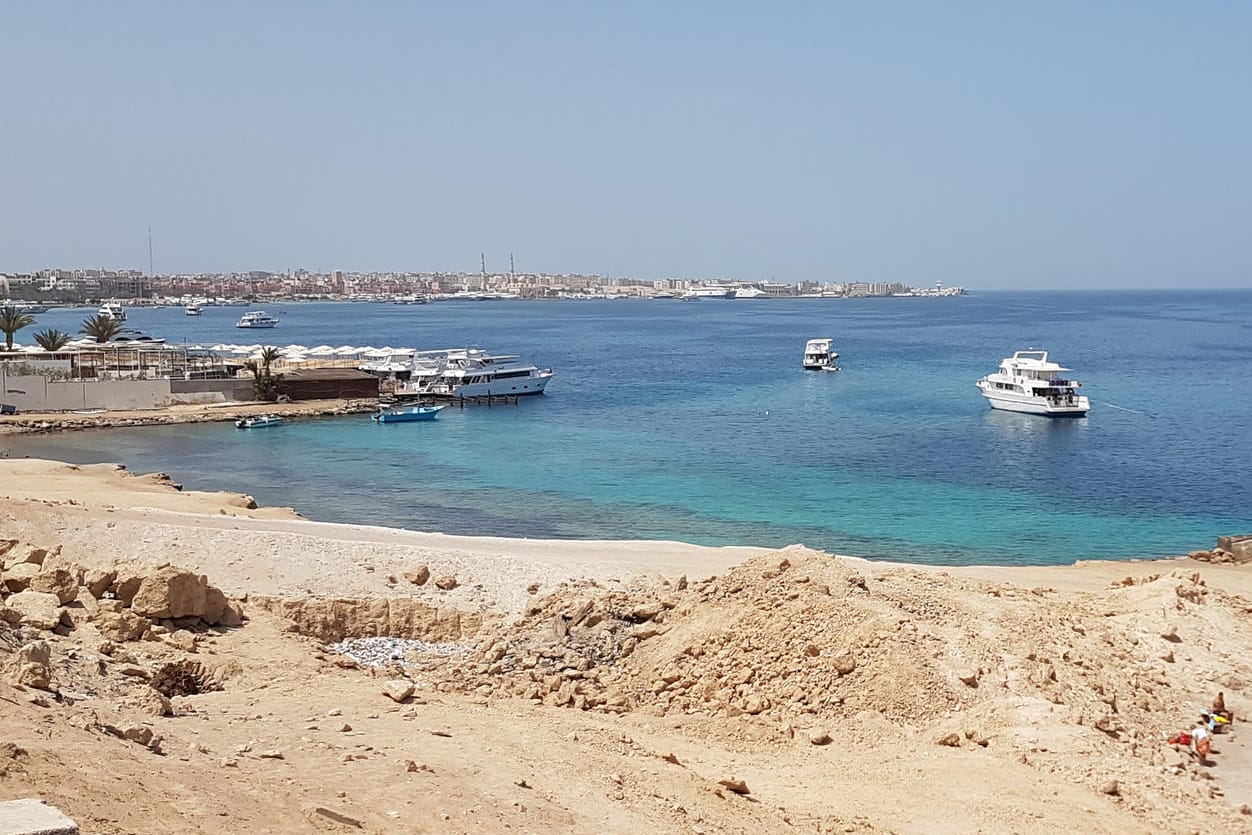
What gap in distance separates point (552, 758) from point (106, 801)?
5017mm

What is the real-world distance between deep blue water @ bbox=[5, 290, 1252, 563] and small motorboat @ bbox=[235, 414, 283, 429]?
117cm

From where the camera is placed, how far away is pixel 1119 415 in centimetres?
6159

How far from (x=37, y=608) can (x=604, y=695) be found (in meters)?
7.91

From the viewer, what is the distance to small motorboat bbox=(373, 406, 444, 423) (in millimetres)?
58312

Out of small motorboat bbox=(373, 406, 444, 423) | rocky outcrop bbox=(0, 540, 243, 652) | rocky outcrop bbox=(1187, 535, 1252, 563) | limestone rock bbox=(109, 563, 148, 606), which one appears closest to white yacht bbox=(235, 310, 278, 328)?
small motorboat bbox=(373, 406, 444, 423)

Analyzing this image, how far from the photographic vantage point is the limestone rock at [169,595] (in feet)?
58.2

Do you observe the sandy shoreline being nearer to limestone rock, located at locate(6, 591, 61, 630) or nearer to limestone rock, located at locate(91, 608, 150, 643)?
limestone rock, located at locate(6, 591, 61, 630)

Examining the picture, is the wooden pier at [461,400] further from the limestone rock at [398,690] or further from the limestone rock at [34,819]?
the limestone rock at [34,819]

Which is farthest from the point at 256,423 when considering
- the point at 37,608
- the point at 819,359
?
the point at 819,359

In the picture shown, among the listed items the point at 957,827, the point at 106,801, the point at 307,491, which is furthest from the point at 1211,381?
the point at 106,801

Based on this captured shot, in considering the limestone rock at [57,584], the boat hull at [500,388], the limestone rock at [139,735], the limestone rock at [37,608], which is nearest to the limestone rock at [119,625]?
the limestone rock at [37,608]

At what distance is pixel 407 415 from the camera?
58719mm

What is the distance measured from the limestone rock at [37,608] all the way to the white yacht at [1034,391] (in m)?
52.3

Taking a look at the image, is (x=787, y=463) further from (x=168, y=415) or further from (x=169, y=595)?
(x=169, y=595)
